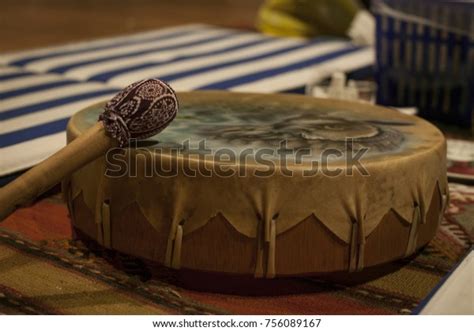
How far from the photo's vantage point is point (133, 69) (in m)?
2.43

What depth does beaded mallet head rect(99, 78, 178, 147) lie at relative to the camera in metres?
1.09

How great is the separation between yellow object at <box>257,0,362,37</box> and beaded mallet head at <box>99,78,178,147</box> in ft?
7.79

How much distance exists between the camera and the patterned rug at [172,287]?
110 cm

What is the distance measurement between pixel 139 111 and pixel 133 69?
1.37 meters

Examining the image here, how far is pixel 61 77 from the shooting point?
232 centimetres

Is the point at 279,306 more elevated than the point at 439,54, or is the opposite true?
the point at 439,54

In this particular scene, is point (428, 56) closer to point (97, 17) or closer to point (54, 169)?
point (54, 169)

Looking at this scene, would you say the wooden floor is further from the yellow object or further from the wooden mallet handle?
the wooden mallet handle

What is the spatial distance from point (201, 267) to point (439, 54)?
1347mm

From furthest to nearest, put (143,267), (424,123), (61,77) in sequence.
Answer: (61,77) < (424,123) < (143,267)

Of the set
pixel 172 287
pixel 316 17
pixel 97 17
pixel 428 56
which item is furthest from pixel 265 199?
pixel 97 17

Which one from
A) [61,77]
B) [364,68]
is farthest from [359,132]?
[364,68]

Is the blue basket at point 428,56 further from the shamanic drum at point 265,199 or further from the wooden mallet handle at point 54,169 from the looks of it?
the wooden mallet handle at point 54,169
